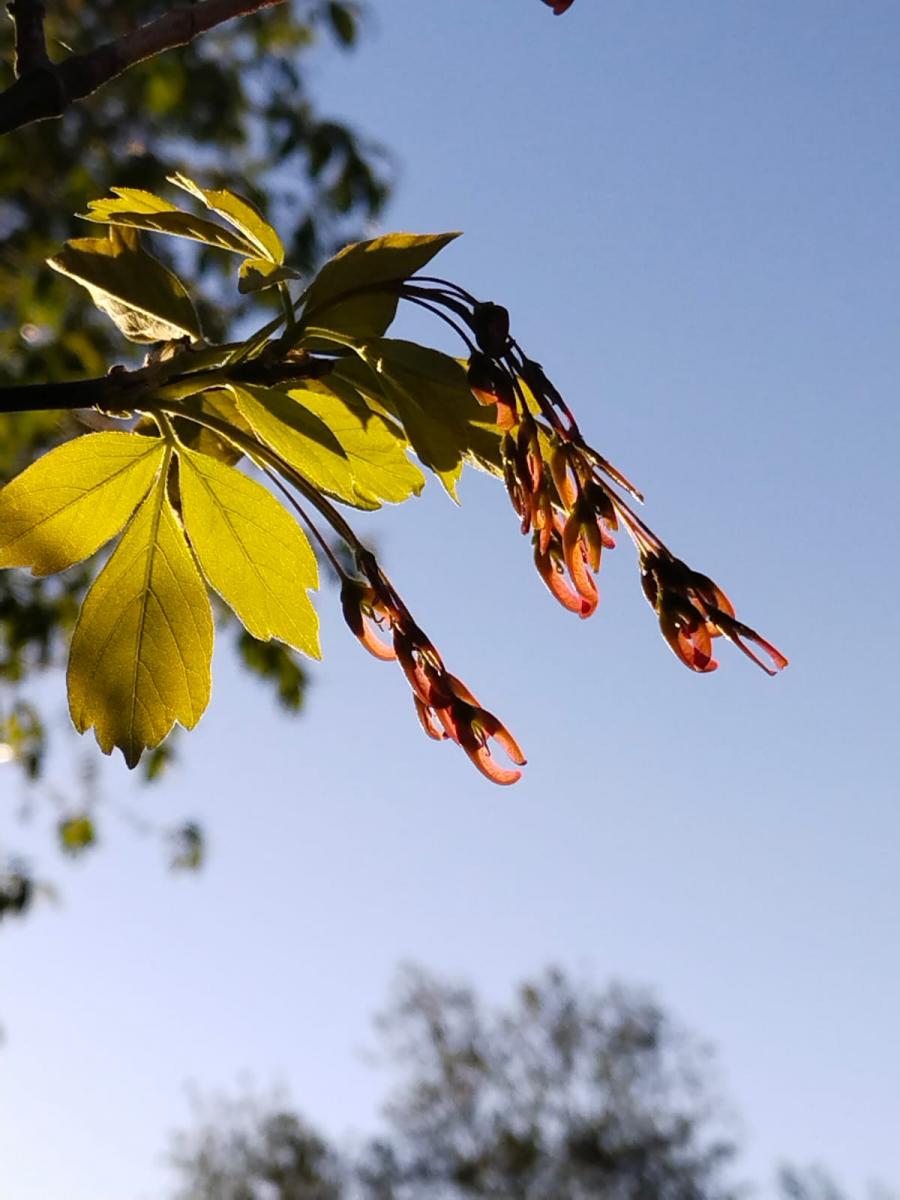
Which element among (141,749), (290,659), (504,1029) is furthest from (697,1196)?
(141,749)

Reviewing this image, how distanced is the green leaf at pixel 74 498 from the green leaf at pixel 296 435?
0.08 meters

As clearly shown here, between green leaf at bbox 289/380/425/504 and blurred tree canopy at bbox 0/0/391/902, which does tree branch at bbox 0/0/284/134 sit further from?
blurred tree canopy at bbox 0/0/391/902

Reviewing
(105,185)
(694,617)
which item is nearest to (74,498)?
(694,617)

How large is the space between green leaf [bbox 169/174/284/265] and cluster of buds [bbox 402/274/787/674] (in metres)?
0.10

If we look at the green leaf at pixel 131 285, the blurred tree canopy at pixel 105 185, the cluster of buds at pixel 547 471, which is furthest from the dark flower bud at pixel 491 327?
the blurred tree canopy at pixel 105 185

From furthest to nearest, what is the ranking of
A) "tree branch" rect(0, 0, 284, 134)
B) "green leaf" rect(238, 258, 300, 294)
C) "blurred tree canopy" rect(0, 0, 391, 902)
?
Answer: 1. "blurred tree canopy" rect(0, 0, 391, 902)
2. "green leaf" rect(238, 258, 300, 294)
3. "tree branch" rect(0, 0, 284, 134)

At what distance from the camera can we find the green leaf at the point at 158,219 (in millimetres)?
720

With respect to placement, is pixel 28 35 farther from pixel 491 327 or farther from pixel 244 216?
pixel 491 327

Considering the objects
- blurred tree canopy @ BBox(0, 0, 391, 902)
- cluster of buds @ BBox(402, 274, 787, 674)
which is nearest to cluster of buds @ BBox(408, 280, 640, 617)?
cluster of buds @ BBox(402, 274, 787, 674)

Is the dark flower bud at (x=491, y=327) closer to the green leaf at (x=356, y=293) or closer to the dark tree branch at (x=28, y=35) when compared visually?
the green leaf at (x=356, y=293)

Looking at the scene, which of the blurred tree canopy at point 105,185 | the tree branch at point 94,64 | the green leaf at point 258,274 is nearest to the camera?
the tree branch at point 94,64

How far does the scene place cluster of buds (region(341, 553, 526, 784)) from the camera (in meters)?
0.72

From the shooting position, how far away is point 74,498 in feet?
2.45

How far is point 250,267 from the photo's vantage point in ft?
2.41
